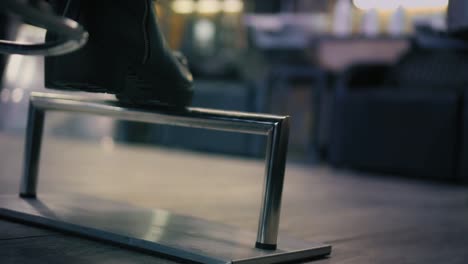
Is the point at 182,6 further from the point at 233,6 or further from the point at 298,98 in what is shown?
the point at 298,98

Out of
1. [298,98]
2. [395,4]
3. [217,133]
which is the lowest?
[217,133]

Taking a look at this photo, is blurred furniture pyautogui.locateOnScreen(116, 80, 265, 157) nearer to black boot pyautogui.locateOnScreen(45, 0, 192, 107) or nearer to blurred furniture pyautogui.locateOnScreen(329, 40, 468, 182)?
blurred furniture pyautogui.locateOnScreen(329, 40, 468, 182)

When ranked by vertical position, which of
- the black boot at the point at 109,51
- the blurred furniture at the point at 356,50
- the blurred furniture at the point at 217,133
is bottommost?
the blurred furniture at the point at 217,133

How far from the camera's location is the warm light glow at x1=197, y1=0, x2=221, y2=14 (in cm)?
637

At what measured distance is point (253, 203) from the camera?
198 centimetres

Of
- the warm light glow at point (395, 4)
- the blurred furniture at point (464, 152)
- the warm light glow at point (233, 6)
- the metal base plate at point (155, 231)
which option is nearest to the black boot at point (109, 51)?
the metal base plate at point (155, 231)

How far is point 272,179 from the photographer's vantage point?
3.44ft

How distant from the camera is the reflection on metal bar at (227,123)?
105 cm

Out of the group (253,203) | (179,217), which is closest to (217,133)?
(253,203)

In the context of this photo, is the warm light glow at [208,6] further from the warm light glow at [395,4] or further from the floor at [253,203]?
the floor at [253,203]

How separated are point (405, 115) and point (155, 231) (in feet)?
8.29

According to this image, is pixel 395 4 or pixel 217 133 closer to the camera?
pixel 217 133

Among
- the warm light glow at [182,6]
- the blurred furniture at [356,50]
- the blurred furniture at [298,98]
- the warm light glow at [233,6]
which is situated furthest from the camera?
the warm light glow at [182,6]

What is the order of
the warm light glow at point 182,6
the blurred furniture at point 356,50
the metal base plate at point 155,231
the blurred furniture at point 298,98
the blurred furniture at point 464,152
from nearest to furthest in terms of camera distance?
1. the metal base plate at point 155,231
2. the blurred furniture at point 464,152
3. the blurred furniture at point 298,98
4. the blurred furniture at point 356,50
5. the warm light glow at point 182,6
